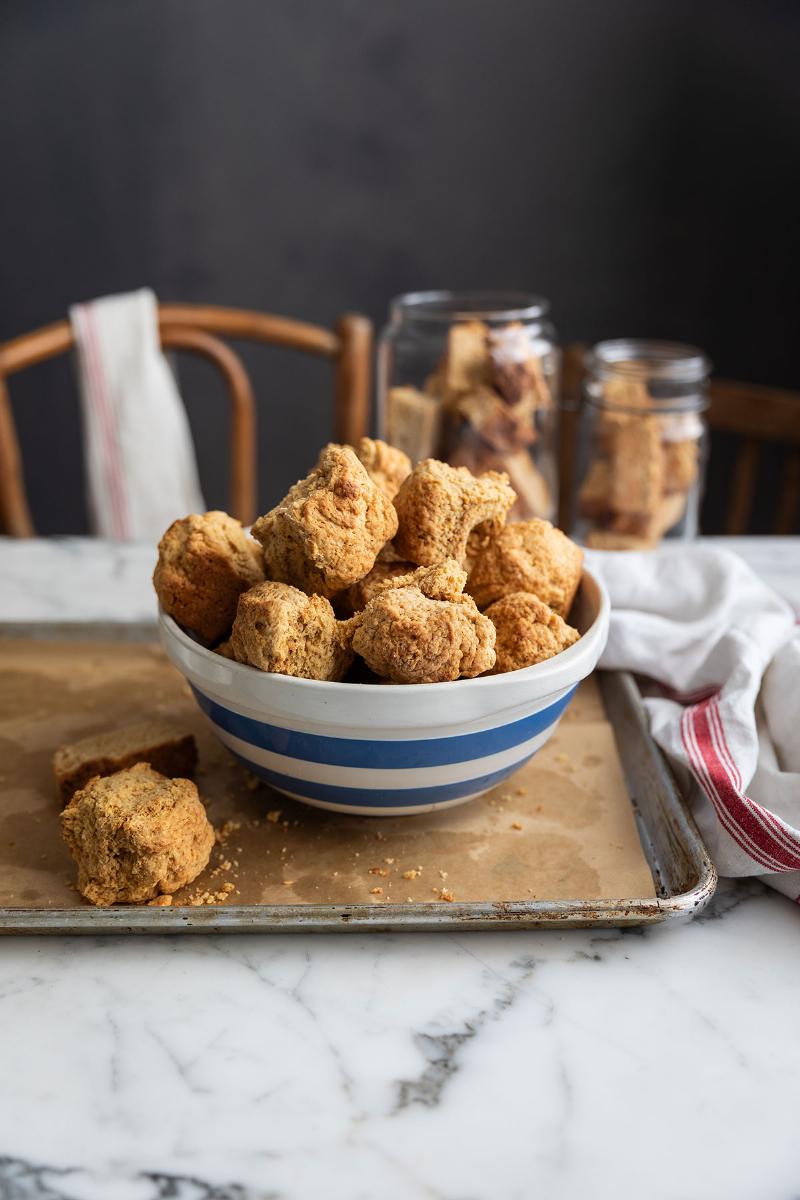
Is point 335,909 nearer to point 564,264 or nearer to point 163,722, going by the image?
point 163,722

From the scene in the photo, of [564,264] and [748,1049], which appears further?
[564,264]

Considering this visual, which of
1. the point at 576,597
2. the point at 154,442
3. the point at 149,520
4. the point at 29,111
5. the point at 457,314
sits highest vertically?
the point at 29,111

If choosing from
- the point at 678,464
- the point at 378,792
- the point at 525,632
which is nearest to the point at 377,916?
the point at 378,792

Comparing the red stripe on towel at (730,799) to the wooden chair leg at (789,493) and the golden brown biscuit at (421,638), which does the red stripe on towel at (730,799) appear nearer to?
the golden brown biscuit at (421,638)

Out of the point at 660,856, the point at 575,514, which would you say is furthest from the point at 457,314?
the point at 660,856

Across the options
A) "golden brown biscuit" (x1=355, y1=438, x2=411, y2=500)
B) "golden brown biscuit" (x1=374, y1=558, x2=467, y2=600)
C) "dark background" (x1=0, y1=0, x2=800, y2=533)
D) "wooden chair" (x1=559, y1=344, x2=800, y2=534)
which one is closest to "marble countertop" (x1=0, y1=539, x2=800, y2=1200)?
"golden brown biscuit" (x1=374, y1=558, x2=467, y2=600)

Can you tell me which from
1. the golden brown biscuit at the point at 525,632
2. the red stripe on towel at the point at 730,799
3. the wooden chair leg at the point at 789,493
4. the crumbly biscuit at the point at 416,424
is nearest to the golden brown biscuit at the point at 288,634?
the golden brown biscuit at the point at 525,632

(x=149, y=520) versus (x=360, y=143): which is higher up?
(x=360, y=143)
